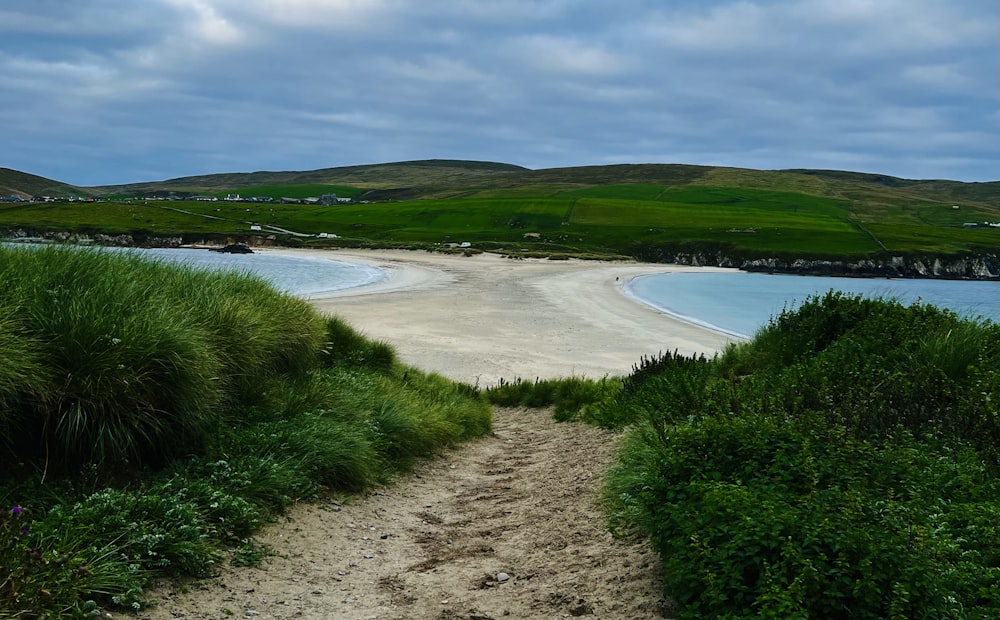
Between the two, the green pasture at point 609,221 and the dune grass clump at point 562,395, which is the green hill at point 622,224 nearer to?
the green pasture at point 609,221

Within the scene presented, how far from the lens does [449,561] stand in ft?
18.4

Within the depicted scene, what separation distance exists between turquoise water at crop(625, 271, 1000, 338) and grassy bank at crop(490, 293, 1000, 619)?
16.6 metres

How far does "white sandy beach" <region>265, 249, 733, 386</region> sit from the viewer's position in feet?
64.9

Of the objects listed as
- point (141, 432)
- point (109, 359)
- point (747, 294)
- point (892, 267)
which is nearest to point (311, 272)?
point (747, 294)

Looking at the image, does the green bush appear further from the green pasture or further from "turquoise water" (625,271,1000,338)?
the green pasture

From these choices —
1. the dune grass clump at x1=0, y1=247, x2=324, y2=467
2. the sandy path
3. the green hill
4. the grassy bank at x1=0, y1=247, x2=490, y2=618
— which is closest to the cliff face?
the green hill

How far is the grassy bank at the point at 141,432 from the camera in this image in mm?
4297

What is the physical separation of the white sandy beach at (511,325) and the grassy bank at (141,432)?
843 centimetres

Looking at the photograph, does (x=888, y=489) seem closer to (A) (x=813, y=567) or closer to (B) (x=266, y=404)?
(A) (x=813, y=567)

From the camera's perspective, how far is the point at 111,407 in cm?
543

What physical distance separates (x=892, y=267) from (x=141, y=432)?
301 ft

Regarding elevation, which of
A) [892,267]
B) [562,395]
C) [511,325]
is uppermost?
[892,267]

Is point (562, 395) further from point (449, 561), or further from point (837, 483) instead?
point (837, 483)

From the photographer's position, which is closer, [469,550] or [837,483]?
[837,483]
